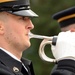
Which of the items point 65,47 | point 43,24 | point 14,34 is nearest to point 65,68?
point 65,47

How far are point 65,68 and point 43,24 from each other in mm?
11178

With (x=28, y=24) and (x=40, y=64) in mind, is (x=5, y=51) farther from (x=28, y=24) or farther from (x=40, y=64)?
(x=40, y=64)

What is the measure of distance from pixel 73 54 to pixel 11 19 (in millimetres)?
733

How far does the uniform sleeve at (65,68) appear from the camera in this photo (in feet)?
19.7

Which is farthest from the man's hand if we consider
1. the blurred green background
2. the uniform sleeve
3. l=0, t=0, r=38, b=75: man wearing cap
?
the blurred green background

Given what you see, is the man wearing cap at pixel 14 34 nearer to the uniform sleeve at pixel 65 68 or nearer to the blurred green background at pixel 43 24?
the uniform sleeve at pixel 65 68

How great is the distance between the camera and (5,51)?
602 centimetres

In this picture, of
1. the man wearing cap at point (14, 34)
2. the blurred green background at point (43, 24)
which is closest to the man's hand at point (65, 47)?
the man wearing cap at point (14, 34)

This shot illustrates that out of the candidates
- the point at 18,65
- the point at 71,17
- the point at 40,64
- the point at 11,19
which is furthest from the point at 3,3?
the point at 40,64

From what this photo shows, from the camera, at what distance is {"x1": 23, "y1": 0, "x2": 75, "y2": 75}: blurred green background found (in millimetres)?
16855

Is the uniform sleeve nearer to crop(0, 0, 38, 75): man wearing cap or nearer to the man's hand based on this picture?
the man's hand

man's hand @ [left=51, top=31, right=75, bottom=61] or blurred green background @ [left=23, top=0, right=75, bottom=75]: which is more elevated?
man's hand @ [left=51, top=31, right=75, bottom=61]

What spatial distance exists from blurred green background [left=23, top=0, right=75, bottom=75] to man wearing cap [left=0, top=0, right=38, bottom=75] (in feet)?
34.4

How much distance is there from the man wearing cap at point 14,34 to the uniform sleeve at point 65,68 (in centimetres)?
30
